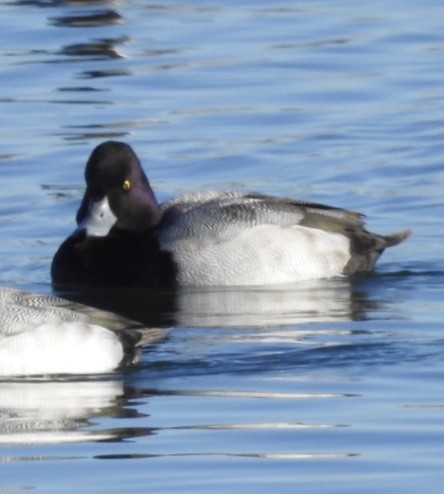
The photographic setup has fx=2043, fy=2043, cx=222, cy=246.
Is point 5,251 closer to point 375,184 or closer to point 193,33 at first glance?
point 375,184

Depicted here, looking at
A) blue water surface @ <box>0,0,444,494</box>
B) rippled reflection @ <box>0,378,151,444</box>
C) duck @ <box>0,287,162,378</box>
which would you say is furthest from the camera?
duck @ <box>0,287,162,378</box>

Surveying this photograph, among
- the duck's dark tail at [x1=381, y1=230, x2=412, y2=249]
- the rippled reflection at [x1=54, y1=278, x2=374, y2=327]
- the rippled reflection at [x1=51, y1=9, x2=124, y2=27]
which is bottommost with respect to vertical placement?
the rippled reflection at [x1=54, y1=278, x2=374, y2=327]

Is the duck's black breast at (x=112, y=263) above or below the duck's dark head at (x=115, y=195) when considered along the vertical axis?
below

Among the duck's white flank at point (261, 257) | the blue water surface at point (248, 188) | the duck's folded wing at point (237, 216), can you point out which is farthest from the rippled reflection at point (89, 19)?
the duck's white flank at point (261, 257)

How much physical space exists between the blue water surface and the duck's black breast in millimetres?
139

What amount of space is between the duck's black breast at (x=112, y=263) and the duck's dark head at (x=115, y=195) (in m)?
0.14

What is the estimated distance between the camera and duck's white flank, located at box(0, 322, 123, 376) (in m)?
10.7

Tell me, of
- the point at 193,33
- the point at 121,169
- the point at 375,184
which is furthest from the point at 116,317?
the point at 193,33

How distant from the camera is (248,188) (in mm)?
16266

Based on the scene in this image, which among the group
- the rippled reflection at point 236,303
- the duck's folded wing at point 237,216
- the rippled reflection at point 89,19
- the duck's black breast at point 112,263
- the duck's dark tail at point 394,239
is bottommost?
the rippled reflection at point 236,303

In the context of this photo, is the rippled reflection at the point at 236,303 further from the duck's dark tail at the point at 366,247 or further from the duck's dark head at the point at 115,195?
the duck's dark head at the point at 115,195

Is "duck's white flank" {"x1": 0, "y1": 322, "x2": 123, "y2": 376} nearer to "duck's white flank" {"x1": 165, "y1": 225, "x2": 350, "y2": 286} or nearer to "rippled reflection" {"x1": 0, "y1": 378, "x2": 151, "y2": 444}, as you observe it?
"rippled reflection" {"x1": 0, "y1": 378, "x2": 151, "y2": 444}

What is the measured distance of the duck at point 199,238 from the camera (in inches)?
548

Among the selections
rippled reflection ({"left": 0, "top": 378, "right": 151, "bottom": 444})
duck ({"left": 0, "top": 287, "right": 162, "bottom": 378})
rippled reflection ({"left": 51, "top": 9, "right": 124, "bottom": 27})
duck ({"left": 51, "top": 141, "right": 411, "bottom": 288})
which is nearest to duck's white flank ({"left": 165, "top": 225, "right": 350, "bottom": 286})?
duck ({"left": 51, "top": 141, "right": 411, "bottom": 288})
